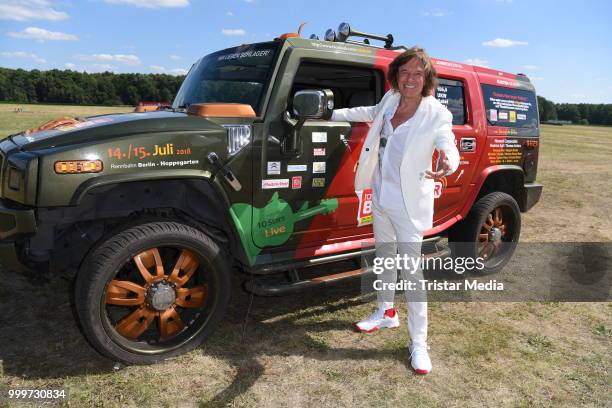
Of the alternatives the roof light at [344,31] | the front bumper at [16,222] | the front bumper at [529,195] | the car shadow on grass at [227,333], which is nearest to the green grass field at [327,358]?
the car shadow on grass at [227,333]

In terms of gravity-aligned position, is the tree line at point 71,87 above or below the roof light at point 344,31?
above

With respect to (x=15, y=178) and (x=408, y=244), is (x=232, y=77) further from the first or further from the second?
(x=408, y=244)

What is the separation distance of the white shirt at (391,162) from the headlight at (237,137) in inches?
37.8

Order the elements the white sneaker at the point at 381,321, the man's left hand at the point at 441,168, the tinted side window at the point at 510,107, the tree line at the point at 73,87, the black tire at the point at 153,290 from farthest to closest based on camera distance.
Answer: the tree line at the point at 73,87, the tinted side window at the point at 510,107, the white sneaker at the point at 381,321, the man's left hand at the point at 441,168, the black tire at the point at 153,290

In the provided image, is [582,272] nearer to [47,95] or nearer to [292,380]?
[292,380]

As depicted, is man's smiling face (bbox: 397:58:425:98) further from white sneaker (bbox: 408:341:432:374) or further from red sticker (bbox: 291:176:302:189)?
white sneaker (bbox: 408:341:432:374)

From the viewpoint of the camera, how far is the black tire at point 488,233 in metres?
4.96

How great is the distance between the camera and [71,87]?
62500 mm

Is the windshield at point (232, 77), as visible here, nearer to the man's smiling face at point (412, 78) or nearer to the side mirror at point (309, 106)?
the side mirror at point (309, 106)

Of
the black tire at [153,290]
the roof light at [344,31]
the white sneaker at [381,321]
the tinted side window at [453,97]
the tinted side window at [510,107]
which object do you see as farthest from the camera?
the tinted side window at [510,107]

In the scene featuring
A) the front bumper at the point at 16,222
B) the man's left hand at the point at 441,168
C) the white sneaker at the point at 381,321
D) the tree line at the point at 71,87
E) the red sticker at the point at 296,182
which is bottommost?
the white sneaker at the point at 381,321

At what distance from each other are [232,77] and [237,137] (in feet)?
2.37

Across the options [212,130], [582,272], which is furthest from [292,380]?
[582,272]

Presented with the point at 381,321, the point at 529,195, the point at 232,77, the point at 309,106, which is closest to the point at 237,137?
the point at 309,106
